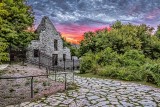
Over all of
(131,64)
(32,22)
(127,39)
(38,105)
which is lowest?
(38,105)

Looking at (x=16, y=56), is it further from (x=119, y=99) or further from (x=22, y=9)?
(x=119, y=99)

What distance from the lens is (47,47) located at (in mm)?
33688

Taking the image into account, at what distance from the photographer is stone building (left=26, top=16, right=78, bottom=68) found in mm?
31759

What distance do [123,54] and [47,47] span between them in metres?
13.9

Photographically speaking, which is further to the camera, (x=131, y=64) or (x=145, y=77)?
(x=131, y=64)

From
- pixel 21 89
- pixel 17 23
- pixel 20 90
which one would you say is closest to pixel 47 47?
pixel 17 23

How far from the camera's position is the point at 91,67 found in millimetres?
19438

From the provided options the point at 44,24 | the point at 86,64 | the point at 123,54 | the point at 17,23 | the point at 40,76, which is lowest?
the point at 40,76

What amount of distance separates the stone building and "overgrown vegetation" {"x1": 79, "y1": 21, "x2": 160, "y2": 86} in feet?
21.9

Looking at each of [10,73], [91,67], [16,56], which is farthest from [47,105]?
[16,56]

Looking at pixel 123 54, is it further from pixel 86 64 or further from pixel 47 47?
pixel 47 47

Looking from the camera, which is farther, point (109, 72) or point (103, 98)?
point (109, 72)

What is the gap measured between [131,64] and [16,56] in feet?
47.9

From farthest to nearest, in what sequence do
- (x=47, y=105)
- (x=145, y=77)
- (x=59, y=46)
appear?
(x=59, y=46)
(x=145, y=77)
(x=47, y=105)
